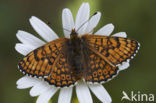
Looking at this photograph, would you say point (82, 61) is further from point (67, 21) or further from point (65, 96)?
point (67, 21)

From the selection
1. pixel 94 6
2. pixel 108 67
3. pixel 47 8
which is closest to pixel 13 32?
pixel 47 8

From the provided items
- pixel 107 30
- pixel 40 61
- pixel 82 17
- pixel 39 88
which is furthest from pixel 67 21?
pixel 39 88

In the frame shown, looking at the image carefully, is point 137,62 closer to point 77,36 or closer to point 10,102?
point 77,36

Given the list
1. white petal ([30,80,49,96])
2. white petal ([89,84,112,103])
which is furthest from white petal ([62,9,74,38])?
white petal ([89,84,112,103])

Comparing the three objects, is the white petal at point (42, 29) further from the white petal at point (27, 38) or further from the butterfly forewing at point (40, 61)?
the butterfly forewing at point (40, 61)

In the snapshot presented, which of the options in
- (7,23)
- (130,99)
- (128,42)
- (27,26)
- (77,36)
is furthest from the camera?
(27,26)
